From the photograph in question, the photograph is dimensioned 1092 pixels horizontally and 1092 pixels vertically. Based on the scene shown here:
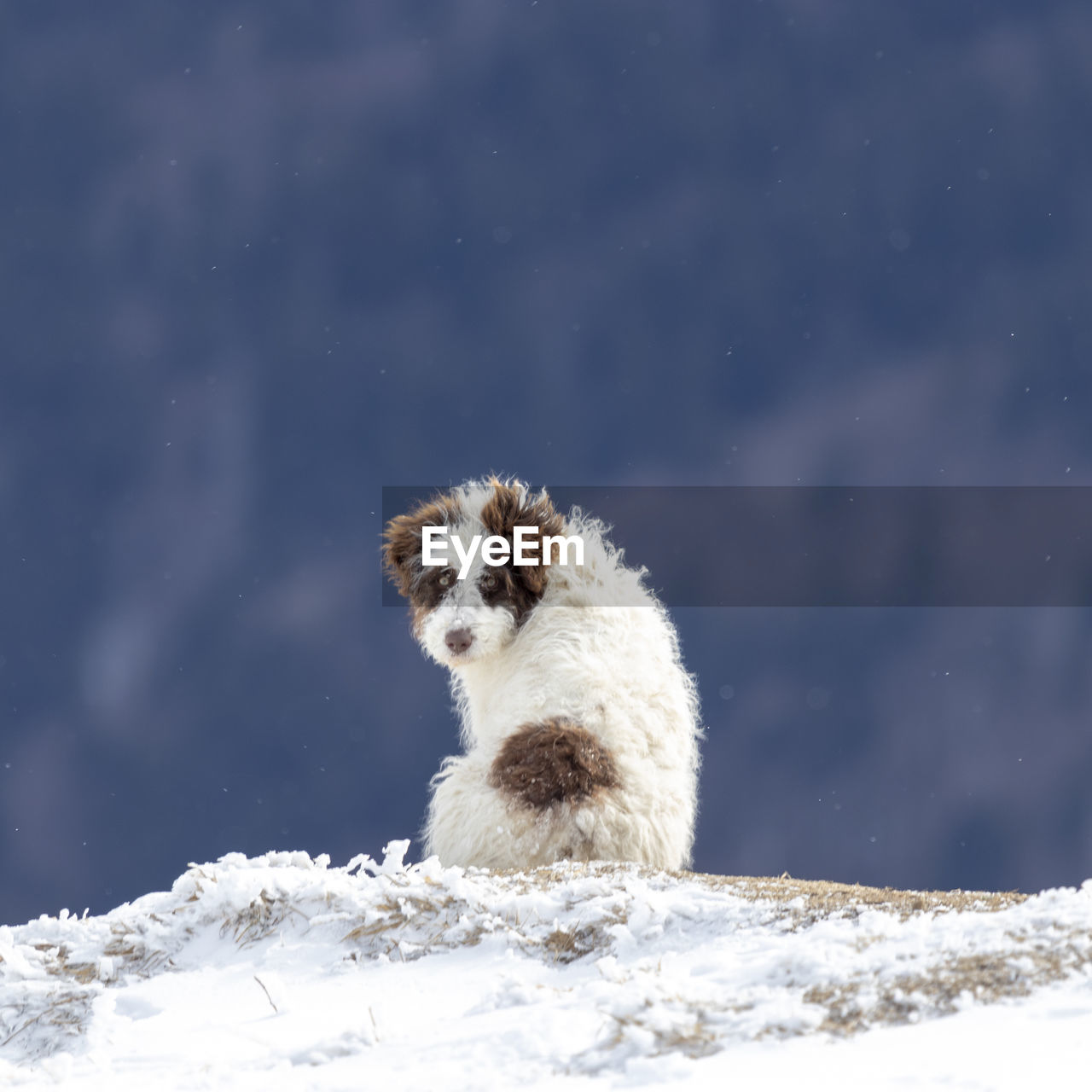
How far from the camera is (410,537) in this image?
7.20m

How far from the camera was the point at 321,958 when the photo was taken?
389 centimetres

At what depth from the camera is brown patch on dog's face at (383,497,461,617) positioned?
7.00 m

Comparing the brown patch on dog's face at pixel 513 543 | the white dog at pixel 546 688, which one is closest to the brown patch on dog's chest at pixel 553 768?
the white dog at pixel 546 688

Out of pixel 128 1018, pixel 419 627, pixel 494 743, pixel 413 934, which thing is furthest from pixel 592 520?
pixel 128 1018

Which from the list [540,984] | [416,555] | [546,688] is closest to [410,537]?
[416,555]

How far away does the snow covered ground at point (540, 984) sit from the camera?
2611mm

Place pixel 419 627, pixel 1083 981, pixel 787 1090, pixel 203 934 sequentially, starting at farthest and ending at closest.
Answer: pixel 419 627, pixel 203 934, pixel 1083 981, pixel 787 1090

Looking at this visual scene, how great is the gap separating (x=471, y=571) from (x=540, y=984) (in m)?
3.76

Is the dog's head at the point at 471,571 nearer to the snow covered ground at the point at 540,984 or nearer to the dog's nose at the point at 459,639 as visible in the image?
the dog's nose at the point at 459,639

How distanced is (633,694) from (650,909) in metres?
2.67

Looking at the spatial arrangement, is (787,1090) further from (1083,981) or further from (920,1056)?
(1083,981)

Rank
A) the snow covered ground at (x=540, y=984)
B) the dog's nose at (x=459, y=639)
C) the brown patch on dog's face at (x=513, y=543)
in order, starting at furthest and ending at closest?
the brown patch on dog's face at (x=513, y=543)
the dog's nose at (x=459, y=639)
the snow covered ground at (x=540, y=984)

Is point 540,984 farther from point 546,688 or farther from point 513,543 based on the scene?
point 513,543

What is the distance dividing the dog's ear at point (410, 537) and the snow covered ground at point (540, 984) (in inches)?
107
